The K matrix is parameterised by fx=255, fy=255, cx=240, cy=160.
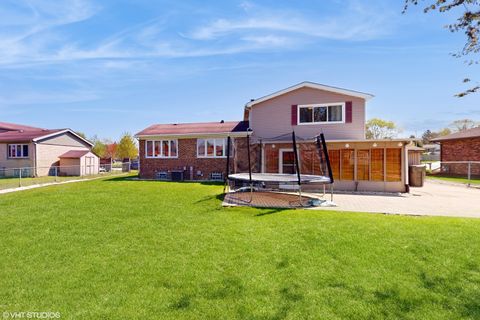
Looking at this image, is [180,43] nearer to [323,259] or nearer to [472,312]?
[323,259]

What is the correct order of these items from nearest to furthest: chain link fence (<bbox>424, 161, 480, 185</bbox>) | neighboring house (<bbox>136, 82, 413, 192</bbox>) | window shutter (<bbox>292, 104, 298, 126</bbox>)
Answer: neighboring house (<bbox>136, 82, 413, 192</bbox>)
window shutter (<bbox>292, 104, 298, 126</bbox>)
chain link fence (<bbox>424, 161, 480, 185</bbox>)

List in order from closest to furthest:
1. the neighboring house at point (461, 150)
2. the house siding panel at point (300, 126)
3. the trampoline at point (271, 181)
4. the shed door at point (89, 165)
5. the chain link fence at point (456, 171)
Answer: the trampoline at point (271, 181) < the house siding panel at point (300, 126) < the chain link fence at point (456, 171) < the neighboring house at point (461, 150) < the shed door at point (89, 165)

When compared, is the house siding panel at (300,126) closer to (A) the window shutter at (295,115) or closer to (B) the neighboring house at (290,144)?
(B) the neighboring house at (290,144)

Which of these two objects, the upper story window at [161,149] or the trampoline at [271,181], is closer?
the trampoline at [271,181]

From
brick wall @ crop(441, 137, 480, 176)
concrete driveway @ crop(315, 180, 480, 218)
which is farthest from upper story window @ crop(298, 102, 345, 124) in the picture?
brick wall @ crop(441, 137, 480, 176)

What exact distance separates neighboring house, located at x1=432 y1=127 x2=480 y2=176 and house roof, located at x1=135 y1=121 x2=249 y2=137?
19471mm

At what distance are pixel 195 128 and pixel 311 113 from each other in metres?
8.90

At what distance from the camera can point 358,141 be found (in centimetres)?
1359

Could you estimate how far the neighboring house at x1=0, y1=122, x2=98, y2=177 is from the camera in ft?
79.2

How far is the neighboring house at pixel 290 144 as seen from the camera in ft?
44.6

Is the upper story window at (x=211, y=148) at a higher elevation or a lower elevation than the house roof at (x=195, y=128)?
lower

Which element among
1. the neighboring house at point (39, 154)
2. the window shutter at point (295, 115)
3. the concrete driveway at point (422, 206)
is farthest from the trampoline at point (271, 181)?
the neighboring house at point (39, 154)

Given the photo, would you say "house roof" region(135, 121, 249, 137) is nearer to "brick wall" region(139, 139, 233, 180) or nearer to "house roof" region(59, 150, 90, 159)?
"brick wall" region(139, 139, 233, 180)

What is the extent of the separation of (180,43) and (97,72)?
704cm
